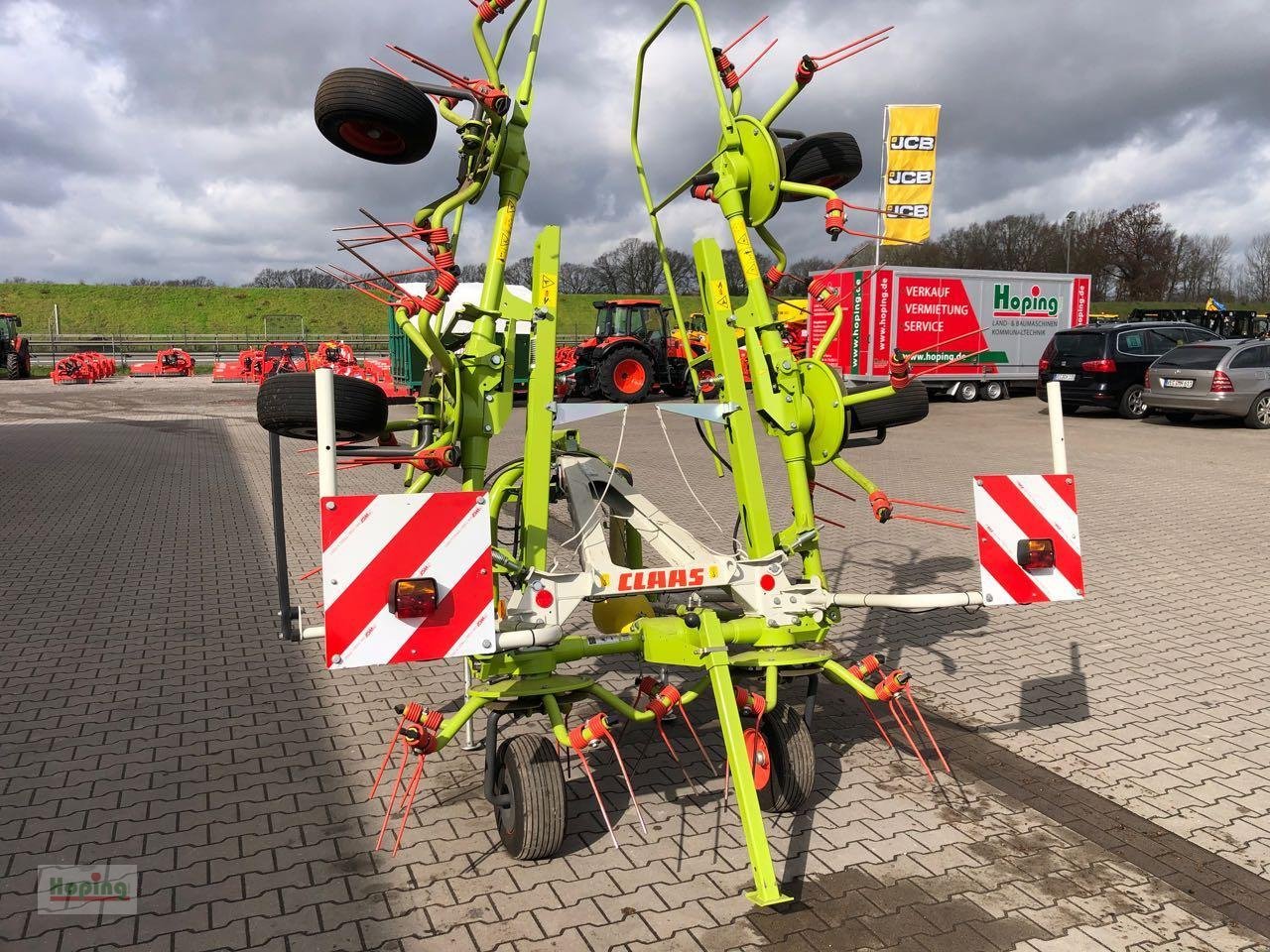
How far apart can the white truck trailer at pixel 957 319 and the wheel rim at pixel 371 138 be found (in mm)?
17205

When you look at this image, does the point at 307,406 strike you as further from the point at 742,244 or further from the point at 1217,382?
the point at 1217,382

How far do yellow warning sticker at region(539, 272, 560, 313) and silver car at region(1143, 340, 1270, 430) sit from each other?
15.1 meters

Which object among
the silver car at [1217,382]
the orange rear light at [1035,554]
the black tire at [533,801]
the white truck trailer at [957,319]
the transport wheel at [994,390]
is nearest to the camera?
the black tire at [533,801]

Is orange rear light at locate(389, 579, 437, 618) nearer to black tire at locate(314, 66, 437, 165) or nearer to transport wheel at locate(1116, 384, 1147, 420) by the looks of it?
black tire at locate(314, 66, 437, 165)

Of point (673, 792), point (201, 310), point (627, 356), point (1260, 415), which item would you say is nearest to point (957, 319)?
point (1260, 415)

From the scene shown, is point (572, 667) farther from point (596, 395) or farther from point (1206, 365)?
point (596, 395)

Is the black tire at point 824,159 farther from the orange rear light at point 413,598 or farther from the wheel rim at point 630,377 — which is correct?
the wheel rim at point 630,377

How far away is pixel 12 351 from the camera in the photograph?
32188 millimetres

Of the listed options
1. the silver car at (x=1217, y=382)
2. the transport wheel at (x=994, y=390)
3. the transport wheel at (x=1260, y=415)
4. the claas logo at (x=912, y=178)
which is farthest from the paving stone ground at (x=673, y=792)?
the transport wheel at (x=994, y=390)

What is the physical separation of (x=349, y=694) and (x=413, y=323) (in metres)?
2.20

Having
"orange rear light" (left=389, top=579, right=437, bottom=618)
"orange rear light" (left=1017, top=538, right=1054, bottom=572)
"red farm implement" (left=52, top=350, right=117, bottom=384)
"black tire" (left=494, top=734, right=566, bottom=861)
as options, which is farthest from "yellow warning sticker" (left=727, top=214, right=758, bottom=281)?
"red farm implement" (left=52, top=350, right=117, bottom=384)

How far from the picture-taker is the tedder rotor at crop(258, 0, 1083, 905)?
9.96ft

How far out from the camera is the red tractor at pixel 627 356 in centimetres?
2191
